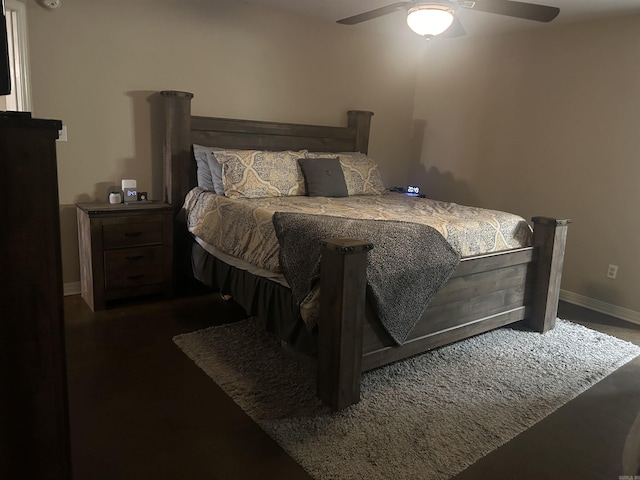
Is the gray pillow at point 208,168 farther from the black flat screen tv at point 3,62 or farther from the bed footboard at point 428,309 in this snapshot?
the black flat screen tv at point 3,62

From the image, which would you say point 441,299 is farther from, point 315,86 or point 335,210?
point 315,86

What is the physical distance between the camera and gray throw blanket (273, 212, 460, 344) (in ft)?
7.24

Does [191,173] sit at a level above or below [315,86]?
below

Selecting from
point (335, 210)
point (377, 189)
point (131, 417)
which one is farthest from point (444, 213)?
point (131, 417)

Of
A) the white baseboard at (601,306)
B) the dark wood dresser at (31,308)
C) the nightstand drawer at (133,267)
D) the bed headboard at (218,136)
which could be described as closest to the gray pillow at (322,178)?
the bed headboard at (218,136)

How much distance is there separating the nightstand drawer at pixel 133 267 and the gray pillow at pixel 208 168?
556 millimetres

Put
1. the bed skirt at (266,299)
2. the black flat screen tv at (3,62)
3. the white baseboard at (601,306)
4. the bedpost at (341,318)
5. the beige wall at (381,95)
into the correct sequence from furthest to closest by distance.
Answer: the white baseboard at (601,306)
the beige wall at (381,95)
the bed skirt at (266,299)
the bedpost at (341,318)
the black flat screen tv at (3,62)

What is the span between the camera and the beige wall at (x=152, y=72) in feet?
10.4

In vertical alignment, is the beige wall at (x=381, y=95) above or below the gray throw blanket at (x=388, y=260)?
above

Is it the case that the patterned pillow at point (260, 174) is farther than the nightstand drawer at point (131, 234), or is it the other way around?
the patterned pillow at point (260, 174)

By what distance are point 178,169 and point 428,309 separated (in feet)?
6.78

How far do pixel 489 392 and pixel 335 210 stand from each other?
1.35 m

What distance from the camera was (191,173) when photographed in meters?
3.60

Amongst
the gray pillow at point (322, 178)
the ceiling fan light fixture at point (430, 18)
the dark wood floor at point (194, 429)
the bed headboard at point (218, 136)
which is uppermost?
the ceiling fan light fixture at point (430, 18)
